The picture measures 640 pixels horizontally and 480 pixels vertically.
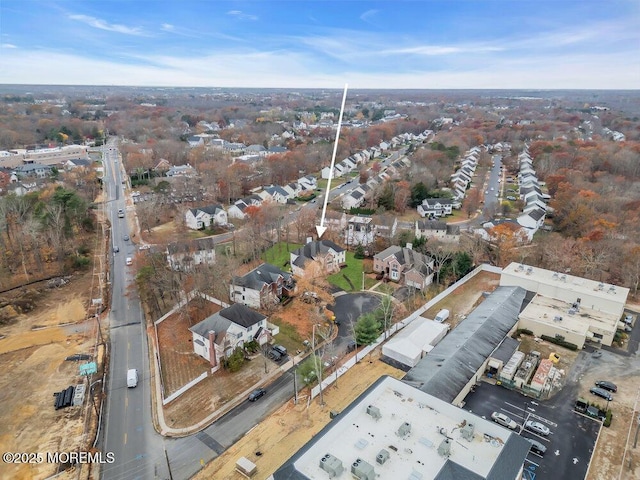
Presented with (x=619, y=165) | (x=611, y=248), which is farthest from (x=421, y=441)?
(x=619, y=165)

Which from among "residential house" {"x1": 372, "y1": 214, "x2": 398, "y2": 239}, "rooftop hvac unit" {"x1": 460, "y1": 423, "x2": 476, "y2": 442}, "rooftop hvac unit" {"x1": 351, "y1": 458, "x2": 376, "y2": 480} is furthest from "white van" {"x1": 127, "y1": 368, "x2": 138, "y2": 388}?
"residential house" {"x1": 372, "y1": 214, "x2": 398, "y2": 239}

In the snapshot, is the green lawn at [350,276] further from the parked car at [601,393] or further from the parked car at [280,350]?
the parked car at [601,393]

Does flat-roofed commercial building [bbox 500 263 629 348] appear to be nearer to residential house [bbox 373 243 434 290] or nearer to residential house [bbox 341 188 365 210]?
residential house [bbox 373 243 434 290]

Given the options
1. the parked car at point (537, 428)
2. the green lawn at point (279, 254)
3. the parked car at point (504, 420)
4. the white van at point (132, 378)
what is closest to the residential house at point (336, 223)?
the green lawn at point (279, 254)

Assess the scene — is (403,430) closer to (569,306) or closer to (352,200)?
(569,306)

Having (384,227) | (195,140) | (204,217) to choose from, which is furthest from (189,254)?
(195,140)
